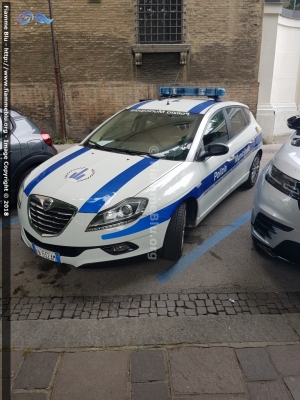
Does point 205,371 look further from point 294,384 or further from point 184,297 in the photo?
point 184,297

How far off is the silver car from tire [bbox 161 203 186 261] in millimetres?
2490

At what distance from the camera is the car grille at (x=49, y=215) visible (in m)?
3.00

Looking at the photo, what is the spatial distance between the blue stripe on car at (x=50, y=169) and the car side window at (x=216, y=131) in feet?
4.65

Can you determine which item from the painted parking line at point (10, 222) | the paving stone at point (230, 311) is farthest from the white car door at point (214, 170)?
the painted parking line at point (10, 222)

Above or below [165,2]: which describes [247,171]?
below

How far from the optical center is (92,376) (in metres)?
2.30

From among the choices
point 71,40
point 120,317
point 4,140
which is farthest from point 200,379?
point 71,40

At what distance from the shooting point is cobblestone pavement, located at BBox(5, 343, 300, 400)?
218cm

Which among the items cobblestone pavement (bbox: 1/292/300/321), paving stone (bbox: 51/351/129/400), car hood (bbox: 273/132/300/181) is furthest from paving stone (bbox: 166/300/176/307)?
car hood (bbox: 273/132/300/181)

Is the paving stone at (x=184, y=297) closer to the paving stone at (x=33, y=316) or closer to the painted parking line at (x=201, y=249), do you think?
the painted parking line at (x=201, y=249)

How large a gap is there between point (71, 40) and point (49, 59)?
0.75 meters

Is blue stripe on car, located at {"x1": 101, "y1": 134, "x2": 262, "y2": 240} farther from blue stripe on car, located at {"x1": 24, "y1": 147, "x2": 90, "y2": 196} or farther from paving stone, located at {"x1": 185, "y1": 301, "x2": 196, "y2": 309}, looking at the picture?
blue stripe on car, located at {"x1": 24, "y1": 147, "x2": 90, "y2": 196}

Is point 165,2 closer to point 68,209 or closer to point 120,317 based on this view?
point 68,209

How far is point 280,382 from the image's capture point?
7.40 feet
